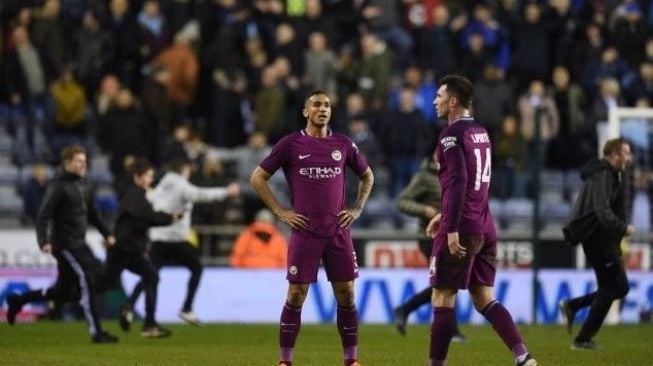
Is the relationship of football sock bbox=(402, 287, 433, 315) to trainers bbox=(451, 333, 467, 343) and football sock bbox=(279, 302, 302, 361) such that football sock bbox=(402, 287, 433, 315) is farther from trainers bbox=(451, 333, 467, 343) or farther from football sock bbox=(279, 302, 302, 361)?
football sock bbox=(279, 302, 302, 361)

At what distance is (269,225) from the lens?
84.1 feet

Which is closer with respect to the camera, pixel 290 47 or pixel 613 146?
pixel 613 146

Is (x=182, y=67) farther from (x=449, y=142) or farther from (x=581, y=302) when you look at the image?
(x=449, y=142)

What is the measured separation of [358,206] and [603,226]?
391 cm

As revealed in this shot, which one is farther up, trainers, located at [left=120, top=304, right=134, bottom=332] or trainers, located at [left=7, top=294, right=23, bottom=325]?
trainers, located at [left=7, top=294, right=23, bottom=325]

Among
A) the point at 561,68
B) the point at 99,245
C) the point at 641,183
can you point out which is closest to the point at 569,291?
the point at 641,183

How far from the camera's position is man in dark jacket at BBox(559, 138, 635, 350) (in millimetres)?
17531

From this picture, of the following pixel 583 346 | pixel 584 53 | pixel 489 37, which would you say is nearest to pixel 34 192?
pixel 489 37

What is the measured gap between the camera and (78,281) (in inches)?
755

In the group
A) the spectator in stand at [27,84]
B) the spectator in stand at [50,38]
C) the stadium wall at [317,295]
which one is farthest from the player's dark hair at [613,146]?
the spectator in stand at [50,38]

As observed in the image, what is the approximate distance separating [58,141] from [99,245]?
8.23ft

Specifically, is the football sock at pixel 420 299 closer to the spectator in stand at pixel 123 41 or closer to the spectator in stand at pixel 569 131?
the spectator in stand at pixel 569 131

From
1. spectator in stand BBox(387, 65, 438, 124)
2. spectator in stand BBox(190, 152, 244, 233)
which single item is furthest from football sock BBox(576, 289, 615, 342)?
spectator in stand BBox(387, 65, 438, 124)

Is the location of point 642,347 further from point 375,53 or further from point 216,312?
point 375,53
